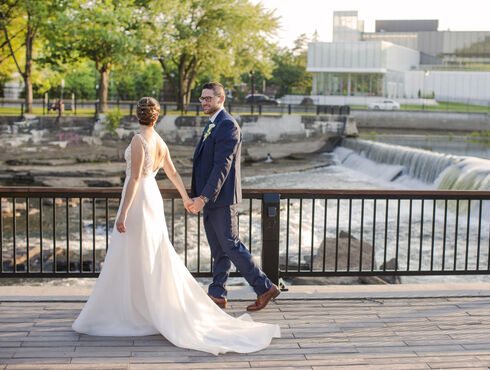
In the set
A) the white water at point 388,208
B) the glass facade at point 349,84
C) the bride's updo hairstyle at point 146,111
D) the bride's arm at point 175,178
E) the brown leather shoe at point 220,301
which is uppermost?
the glass facade at point 349,84

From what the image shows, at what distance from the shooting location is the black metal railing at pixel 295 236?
6.63 meters

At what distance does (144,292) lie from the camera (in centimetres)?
512

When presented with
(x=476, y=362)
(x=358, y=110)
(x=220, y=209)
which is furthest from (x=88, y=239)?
(x=358, y=110)

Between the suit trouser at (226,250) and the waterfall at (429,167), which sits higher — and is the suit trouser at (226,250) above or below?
above

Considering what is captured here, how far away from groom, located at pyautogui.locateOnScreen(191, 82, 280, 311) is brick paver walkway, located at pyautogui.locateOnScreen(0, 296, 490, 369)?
28cm

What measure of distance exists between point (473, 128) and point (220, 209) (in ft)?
181

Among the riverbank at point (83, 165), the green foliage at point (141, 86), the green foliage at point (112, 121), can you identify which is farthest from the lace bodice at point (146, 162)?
the green foliage at point (141, 86)

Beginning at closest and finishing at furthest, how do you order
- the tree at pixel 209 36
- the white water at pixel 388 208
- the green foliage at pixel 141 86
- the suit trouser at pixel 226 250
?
the suit trouser at pixel 226 250 < the white water at pixel 388 208 < the tree at pixel 209 36 < the green foliage at pixel 141 86

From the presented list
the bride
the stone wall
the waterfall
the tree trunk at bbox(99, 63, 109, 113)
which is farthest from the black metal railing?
the stone wall

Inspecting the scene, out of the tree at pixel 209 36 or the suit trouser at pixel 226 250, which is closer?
the suit trouser at pixel 226 250

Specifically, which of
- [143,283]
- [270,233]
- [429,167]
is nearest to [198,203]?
[143,283]

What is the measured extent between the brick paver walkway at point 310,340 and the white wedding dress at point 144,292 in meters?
0.13

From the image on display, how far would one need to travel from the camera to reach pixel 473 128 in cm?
5688

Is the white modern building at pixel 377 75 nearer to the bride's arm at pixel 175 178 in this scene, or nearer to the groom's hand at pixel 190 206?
the bride's arm at pixel 175 178
